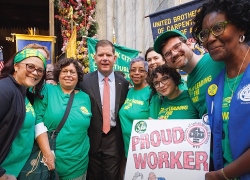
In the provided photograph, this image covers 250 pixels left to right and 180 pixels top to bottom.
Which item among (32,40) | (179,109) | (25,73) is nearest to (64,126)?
(25,73)

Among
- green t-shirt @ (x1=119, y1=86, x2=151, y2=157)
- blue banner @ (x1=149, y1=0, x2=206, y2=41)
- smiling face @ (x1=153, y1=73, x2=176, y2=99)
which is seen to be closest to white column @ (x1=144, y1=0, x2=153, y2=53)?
blue banner @ (x1=149, y1=0, x2=206, y2=41)

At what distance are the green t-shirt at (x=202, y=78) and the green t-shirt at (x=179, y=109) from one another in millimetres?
148

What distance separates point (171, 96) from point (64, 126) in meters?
1.31

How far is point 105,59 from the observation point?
3217 mm

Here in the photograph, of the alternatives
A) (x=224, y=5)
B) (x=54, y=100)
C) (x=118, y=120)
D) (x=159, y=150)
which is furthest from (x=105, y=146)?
(x=224, y=5)

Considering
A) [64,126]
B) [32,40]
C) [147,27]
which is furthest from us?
[147,27]

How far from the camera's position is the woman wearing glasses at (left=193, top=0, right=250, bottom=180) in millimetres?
1385

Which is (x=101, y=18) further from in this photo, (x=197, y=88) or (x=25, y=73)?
(x=197, y=88)

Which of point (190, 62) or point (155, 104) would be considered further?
point (155, 104)

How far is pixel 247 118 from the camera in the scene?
4.41ft

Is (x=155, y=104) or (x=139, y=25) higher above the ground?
(x=139, y=25)

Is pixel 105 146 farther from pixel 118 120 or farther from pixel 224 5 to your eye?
pixel 224 5

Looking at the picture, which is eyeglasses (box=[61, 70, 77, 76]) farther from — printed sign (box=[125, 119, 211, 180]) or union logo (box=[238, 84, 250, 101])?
union logo (box=[238, 84, 250, 101])

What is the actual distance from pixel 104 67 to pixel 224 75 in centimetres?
192
